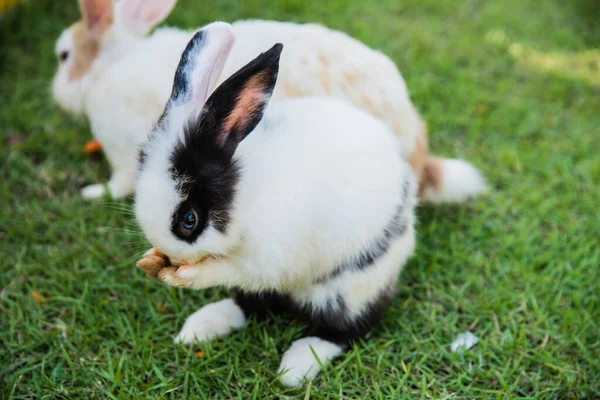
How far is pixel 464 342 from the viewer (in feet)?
8.68

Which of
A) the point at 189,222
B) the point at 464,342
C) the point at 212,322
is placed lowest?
the point at 464,342

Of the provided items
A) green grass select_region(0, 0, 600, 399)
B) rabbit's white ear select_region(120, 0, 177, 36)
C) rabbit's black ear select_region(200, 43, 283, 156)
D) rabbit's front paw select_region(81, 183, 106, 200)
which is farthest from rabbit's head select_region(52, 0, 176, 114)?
rabbit's black ear select_region(200, 43, 283, 156)

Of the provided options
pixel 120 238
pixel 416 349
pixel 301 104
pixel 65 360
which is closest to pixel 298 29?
pixel 301 104

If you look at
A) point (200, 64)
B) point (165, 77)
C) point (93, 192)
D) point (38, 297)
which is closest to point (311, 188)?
point (200, 64)

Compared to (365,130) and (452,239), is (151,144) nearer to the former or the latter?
(365,130)

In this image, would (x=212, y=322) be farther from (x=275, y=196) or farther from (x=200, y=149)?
(x=200, y=149)

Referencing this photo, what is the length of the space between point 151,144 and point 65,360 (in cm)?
110

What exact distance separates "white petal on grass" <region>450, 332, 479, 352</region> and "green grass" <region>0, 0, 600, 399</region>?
0.03 meters

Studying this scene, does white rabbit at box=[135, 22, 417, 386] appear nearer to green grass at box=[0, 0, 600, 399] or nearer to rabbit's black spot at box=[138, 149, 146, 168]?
rabbit's black spot at box=[138, 149, 146, 168]

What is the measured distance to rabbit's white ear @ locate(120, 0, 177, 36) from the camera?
3.33 m

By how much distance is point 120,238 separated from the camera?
10.1 feet

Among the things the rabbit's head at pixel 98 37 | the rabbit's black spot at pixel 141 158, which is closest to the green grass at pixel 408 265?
the rabbit's head at pixel 98 37

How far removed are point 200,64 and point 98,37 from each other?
170cm

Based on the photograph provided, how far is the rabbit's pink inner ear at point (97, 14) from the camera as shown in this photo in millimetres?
3250
